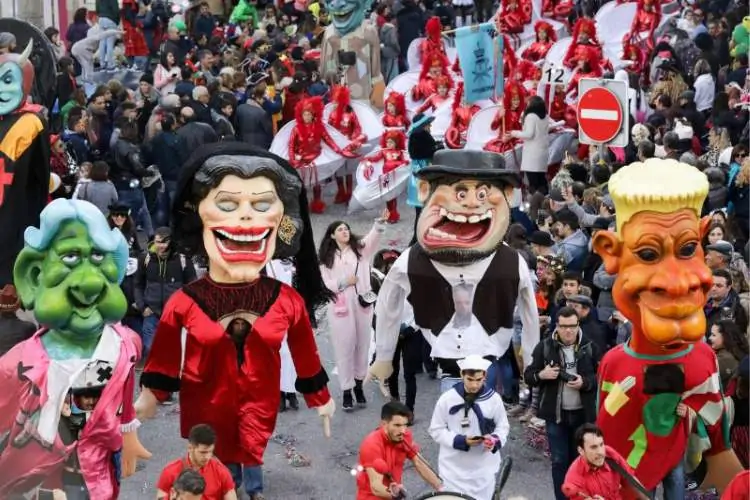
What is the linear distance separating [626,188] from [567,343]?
1.30 metres

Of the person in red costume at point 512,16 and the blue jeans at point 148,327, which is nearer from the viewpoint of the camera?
the blue jeans at point 148,327

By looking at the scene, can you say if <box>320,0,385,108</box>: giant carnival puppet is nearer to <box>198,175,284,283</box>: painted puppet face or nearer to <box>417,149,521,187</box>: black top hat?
<box>417,149,521,187</box>: black top hat

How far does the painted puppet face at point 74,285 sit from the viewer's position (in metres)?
9.87

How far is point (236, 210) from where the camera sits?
10398 mm

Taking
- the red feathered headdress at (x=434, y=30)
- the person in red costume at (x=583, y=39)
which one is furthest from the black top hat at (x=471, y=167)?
the red feathered headdress at (x=434, y=30)

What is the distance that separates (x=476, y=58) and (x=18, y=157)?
5.84 m

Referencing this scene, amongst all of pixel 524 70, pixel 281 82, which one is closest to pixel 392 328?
pixel 524 70

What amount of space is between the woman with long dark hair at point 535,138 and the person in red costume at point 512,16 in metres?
5.74

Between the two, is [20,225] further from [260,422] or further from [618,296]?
[618,296]

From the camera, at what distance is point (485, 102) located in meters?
18.7

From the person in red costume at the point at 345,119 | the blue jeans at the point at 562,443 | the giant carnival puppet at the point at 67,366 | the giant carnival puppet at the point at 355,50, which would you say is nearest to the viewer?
the giant carnival puppet at the point at 67,366

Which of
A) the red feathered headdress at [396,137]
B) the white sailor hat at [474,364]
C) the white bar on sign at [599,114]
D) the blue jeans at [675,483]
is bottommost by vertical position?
the blue jeans at [675,483]

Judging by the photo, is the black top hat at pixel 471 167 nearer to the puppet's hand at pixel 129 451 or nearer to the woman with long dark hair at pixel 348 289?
the woman with long dark hair at pixel 348 289

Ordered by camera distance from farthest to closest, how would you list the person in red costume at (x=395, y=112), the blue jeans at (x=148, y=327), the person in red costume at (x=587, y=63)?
the person in red costume at (x=587, y=63)
the person in red costume at (x=395, y=112)
the blue jeans at (x=148, y=327)
